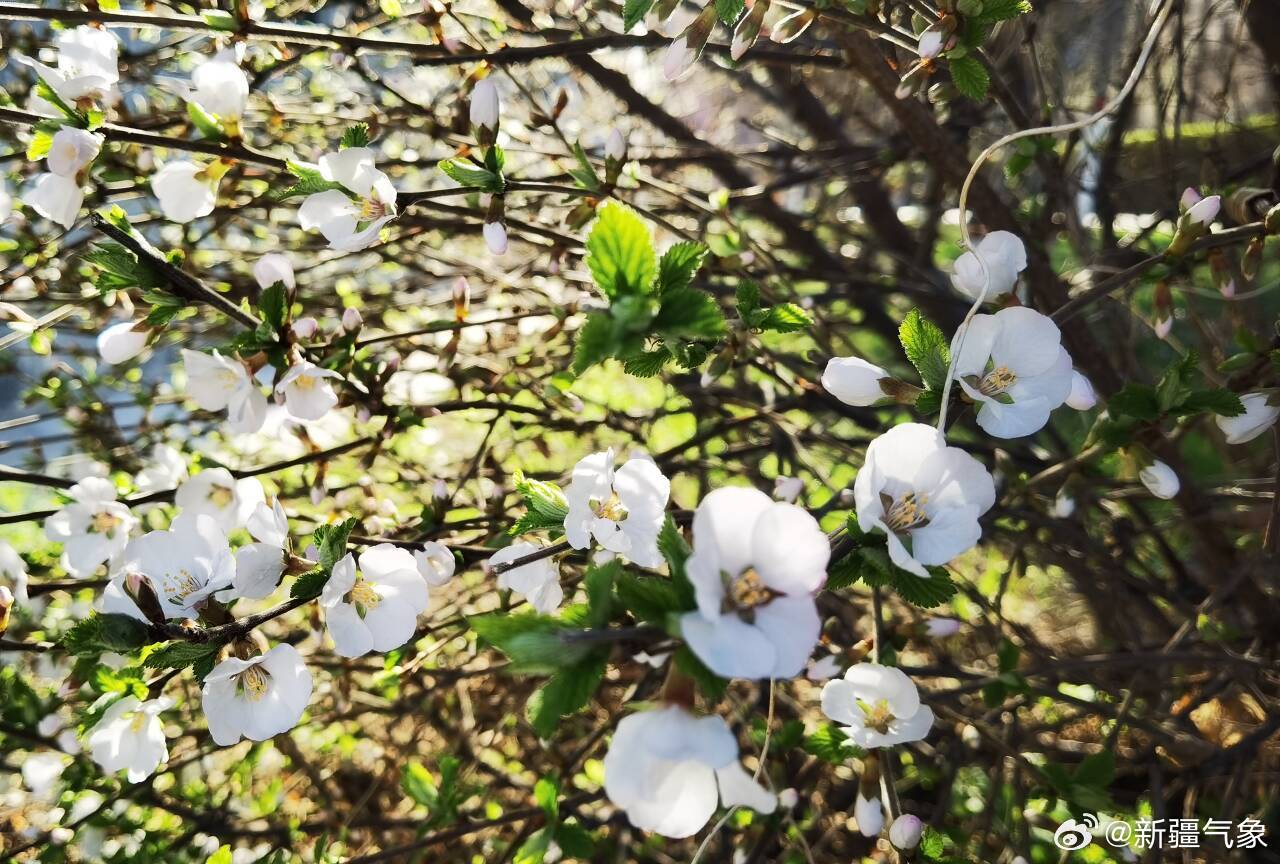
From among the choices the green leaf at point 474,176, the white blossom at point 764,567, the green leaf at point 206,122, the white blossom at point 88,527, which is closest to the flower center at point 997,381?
the white blossom at point 764,567

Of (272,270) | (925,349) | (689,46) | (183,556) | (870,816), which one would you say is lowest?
(870,816)

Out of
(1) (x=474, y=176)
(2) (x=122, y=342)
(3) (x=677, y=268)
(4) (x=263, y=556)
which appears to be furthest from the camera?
(2) (x=122, y=342)

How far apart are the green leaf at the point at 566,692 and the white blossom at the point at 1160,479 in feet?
2.88

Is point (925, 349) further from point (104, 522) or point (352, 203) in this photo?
point (104, 522)

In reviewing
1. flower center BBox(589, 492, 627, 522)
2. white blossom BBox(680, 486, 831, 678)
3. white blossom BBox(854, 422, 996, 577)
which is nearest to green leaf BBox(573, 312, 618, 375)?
white blossom BBox(680, 486, 831, 678)

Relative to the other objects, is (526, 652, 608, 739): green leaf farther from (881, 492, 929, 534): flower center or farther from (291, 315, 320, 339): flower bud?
(291, 315, 320, 339): flower bud

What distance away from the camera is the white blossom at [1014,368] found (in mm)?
965

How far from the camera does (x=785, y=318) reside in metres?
1.09

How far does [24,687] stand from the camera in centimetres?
183

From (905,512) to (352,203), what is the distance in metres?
0.87

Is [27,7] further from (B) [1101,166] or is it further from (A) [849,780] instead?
(B) [1101,166]

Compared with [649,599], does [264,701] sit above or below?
A: below

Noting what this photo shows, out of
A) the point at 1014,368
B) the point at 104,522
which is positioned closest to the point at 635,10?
the point at 1014,368

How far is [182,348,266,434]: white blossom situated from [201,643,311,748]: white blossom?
0.35 m
